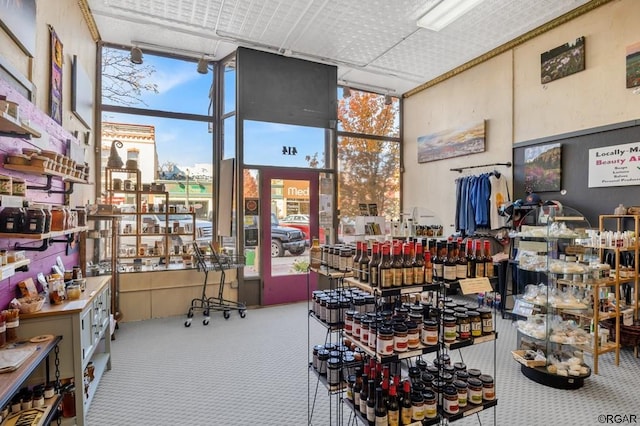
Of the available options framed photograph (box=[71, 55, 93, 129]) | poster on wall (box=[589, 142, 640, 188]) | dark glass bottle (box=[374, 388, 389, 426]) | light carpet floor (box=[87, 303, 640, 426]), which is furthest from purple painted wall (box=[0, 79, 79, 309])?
poster on wall (box=[589, 142, 640, 188])

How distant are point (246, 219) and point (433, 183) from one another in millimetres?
3615

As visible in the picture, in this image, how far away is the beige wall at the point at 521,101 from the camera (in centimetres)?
413

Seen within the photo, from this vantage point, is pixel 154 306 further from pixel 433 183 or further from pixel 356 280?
pixel 433 183

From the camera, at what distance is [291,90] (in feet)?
19.5

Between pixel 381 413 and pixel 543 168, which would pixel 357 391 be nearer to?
pixel 381 413

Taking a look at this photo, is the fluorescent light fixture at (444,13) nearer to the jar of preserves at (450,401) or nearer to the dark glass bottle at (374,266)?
the dark glass bottle at (374,266)

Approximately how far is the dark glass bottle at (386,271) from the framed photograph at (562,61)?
429cm

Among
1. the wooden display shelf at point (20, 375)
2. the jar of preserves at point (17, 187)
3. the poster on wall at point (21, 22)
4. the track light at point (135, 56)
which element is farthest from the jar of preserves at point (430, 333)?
the track light at point (135, 56)

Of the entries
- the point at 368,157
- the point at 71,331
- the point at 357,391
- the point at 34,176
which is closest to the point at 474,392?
the point at 357,391

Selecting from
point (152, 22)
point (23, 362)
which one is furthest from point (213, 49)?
point (23, 362)

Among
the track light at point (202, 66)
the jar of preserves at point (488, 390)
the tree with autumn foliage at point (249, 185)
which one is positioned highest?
the track light at point (202, 66)

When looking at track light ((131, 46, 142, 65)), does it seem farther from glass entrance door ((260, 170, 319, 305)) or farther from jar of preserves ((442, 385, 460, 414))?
jar of preserves ((442, 385, 460, 414))

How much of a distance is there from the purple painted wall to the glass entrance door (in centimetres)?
279

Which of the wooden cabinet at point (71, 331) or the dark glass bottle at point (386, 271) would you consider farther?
the wooden cabinet at point (71, 331)
